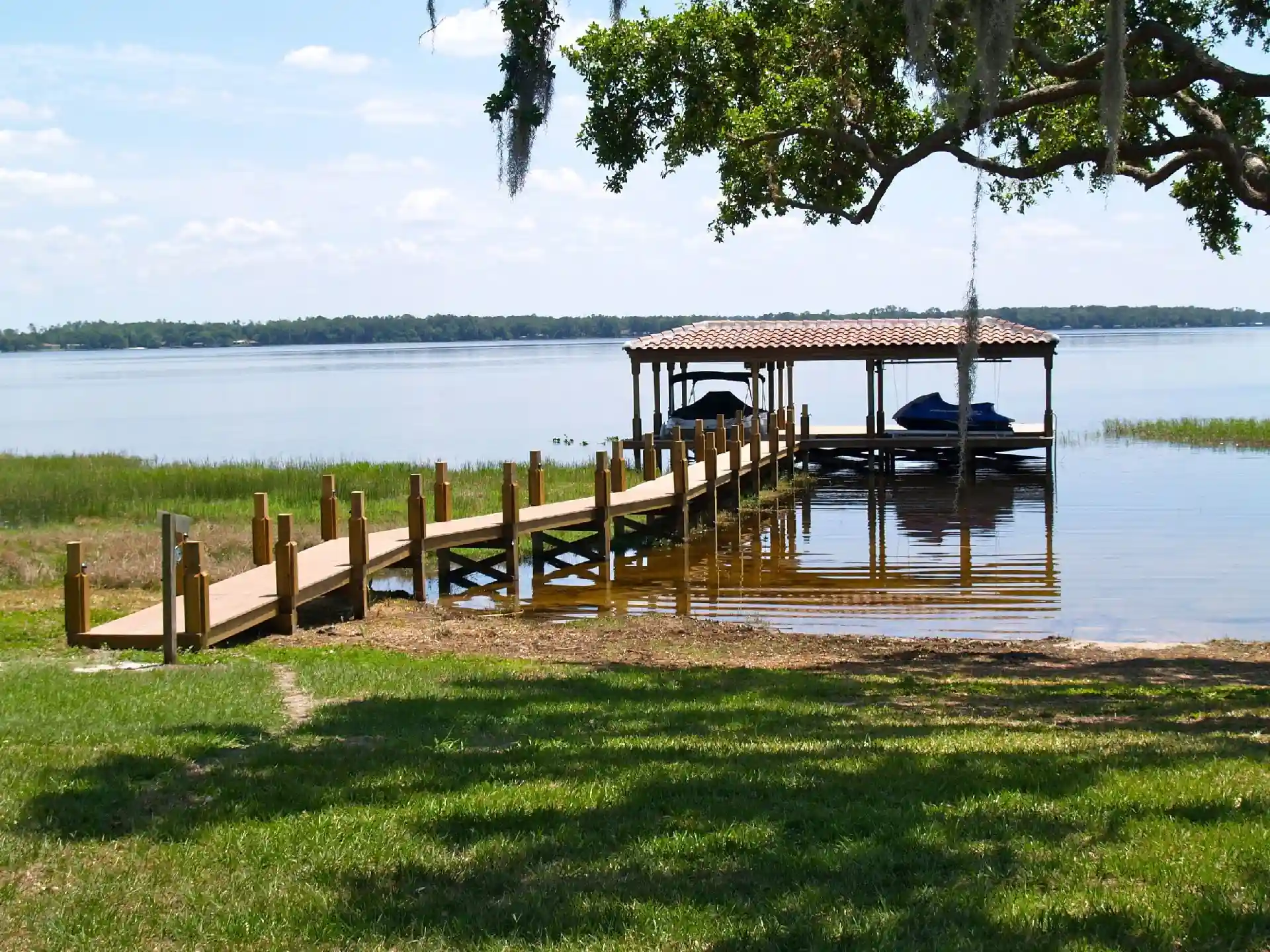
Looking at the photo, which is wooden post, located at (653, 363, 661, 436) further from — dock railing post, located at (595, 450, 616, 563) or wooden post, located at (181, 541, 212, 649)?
wooden post, located at (181, 541, 212, 649)

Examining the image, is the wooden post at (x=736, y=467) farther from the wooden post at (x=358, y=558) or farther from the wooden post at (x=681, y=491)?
the wooden post at (x=358, y=558)

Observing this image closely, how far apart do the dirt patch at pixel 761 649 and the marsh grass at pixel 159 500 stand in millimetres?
4714

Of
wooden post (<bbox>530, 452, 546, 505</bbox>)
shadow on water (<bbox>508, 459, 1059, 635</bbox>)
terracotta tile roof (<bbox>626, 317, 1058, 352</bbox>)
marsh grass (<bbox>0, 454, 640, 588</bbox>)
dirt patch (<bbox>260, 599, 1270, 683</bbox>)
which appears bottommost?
shadow on water (<bbox>508, 459, 1059, 635</bbox>)

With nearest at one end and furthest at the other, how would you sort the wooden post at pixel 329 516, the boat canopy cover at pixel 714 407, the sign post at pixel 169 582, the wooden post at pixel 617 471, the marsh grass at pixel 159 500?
the sign post at pixel 169 582, the wooden post at pixel 329 516, the marsh grass at pixel 159 500, the wooden post at pixel 617 471, the boat canopy cover at pixel 714 407

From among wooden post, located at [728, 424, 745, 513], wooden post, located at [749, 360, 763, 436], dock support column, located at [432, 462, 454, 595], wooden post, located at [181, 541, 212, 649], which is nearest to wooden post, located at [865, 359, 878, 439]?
wooden post, located at [749, 360, 763, 436]

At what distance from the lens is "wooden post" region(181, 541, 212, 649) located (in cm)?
1266

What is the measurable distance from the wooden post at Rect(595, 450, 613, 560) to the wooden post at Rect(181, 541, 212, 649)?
1072cm

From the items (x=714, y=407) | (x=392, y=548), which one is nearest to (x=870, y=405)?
(x=714, y=407)

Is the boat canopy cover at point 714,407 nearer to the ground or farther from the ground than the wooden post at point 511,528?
farther from the ground

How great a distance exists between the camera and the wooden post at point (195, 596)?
1266 cm

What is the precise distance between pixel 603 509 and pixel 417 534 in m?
4.95

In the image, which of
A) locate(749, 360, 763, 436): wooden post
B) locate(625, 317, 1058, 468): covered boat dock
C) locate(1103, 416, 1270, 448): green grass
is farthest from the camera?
locate(1103, 416, 1270, 448): green grass

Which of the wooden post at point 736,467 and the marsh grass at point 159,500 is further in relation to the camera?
the wooden post at point 736,467

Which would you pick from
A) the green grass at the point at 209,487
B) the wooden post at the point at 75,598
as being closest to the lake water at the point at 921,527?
the green grass at the point at 209,487
